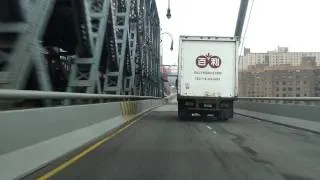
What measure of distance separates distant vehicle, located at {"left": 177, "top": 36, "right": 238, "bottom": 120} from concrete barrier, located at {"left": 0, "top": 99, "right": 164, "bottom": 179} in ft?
41.1

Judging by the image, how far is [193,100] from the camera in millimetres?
29234

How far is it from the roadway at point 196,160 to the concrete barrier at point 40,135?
328mm

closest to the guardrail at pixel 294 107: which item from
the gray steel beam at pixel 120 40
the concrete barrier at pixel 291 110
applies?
the concrete barrier at pixel 291 110

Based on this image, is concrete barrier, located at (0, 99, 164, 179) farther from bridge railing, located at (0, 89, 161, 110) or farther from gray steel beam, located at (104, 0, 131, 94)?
gray steel beam, located at (104, 0, 131, 94)

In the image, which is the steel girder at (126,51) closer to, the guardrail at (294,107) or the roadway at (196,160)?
the guardrail at (294,107)

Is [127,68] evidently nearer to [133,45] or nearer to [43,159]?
[133,45]

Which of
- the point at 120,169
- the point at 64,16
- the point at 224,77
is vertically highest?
the point at 64,16

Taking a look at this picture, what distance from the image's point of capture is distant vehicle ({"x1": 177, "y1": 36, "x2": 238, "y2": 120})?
29.1m

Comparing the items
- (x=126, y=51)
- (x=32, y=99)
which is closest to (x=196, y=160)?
(x=32, y=99)

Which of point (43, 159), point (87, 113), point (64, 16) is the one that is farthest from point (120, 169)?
point (64, 16)

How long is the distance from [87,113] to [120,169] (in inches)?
213

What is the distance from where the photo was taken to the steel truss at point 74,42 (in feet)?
42.7

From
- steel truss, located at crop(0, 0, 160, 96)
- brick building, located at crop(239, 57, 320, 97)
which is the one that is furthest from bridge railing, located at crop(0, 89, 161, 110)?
brick building, located at crop(239, 57, 320, 97)

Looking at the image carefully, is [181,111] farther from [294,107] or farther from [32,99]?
[32,99]
